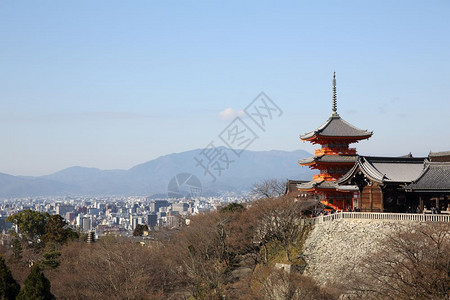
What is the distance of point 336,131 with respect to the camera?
129 ft

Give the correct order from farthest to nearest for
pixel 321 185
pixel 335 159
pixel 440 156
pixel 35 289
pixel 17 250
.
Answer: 1. pixel 17 250
2. pixel 335 159
3. pixel 321 185
4. pixel 440 156
5. pixel 35 289

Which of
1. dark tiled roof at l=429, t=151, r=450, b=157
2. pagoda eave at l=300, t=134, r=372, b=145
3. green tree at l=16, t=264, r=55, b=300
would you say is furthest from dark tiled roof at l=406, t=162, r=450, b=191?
green tree at l=16, t=264, r=55, b=300

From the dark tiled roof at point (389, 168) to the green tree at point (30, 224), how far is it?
23897 millimetres

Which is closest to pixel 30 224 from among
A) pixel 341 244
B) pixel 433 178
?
pixel 341 244

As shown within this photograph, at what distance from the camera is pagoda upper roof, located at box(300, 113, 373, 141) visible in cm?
3844

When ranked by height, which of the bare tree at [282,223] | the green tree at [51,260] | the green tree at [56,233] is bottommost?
the green tree at [51,260]

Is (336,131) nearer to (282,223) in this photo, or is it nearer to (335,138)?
(335,138)

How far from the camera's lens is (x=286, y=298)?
24719 mm

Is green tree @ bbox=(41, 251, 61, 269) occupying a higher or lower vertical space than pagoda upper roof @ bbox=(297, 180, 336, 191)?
lower

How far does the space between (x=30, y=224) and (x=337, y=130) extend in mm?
22754

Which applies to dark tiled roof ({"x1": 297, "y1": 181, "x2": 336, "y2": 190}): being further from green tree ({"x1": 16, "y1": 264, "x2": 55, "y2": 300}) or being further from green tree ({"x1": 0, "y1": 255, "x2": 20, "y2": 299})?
green tree ({"x1": 0, "y1": 255, "x2": 20, "y2": 299})

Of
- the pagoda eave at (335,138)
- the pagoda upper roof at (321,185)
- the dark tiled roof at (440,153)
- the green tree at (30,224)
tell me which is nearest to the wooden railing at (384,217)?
the pagoda upper roof at (321,185)

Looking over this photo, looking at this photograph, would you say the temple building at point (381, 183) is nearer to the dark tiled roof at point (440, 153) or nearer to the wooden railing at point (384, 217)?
the dark tiled roof at point (440, 153)

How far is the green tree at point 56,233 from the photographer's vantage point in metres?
44.5
